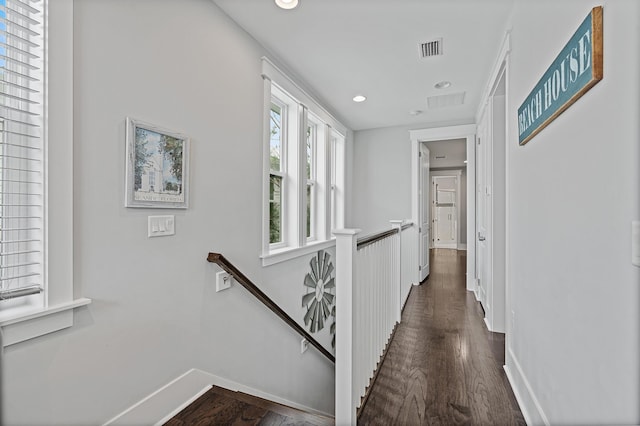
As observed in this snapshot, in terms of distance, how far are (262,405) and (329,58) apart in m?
2.64

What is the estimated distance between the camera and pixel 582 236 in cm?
106

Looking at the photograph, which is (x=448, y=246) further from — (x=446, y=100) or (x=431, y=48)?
(x=431, y=48)

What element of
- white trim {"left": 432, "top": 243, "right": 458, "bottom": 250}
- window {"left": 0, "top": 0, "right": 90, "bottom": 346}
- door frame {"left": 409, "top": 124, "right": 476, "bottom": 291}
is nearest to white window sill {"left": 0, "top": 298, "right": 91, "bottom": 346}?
window {"left": 0, "top": 0, "right": 90, "bottom": 346}

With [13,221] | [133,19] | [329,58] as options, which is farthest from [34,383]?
[329,58]

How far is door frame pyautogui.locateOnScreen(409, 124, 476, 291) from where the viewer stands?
4.38 metres

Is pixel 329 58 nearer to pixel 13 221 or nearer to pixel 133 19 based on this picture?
pixel 133 19

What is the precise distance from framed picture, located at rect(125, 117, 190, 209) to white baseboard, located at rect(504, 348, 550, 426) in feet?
6.80

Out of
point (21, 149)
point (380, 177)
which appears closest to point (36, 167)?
point (21, 149)

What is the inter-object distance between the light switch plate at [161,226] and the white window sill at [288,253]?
889mm

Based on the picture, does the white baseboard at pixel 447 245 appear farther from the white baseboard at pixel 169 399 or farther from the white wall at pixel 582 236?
the white baseboard at pixel 169 399

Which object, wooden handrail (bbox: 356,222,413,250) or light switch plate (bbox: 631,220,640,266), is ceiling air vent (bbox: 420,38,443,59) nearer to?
wooden handrail (bbox: 356,222,413,250)

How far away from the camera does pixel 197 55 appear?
193cm

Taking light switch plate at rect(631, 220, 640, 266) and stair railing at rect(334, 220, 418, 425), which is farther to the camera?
stair railing at rect(334, 220, 418, 425)

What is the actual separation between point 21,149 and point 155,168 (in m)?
0.54
